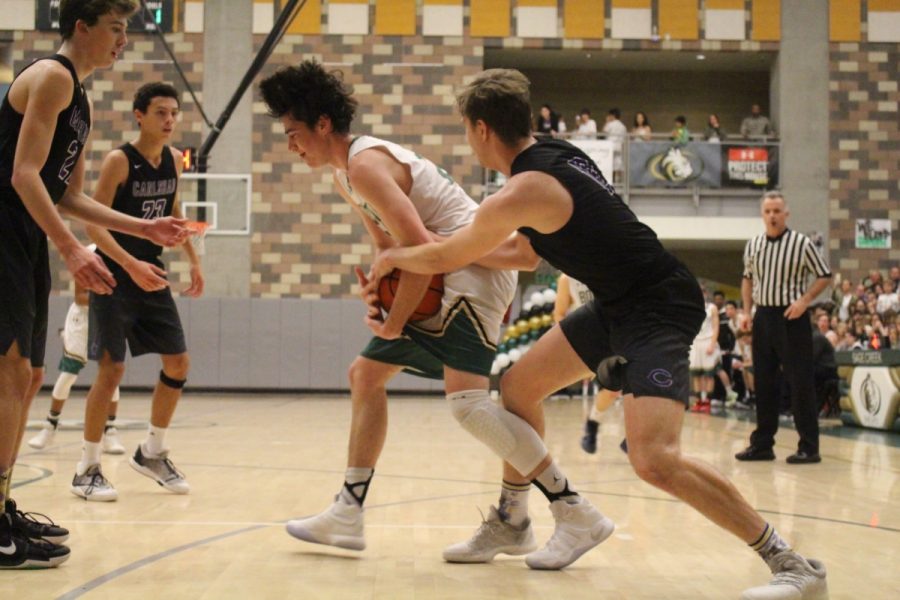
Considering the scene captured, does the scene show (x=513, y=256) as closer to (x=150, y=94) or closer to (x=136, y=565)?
(x=136, y=565)

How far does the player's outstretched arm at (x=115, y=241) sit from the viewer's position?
364 centimetres

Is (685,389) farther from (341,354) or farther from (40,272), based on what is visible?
(341,354)

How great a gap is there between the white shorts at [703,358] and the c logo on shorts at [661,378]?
11.3 m

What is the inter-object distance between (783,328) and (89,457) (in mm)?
4564

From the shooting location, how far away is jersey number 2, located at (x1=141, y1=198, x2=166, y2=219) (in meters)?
5.23

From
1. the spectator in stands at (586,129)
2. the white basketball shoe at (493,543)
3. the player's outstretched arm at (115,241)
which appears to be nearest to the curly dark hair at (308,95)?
the player's outstretched arm at (115,241)

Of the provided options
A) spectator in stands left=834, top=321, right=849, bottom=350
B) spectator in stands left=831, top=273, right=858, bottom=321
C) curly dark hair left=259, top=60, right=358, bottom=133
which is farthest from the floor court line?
spectator in stands left=831, top=273, right=858, bottom=321

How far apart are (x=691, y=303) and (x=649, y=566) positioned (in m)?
0.94

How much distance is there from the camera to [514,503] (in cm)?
358

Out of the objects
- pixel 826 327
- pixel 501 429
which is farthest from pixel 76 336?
pixel 826 327

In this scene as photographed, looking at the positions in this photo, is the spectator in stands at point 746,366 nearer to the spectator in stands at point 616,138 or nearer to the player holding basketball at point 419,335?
the spectator in stands at point 616,138

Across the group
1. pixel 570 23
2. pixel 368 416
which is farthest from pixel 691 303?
pixel 570 23

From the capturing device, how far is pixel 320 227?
735 inches

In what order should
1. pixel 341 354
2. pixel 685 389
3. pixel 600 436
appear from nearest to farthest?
1. pixel 685 389
2. pixel 600 436
3. pixel 341 354
